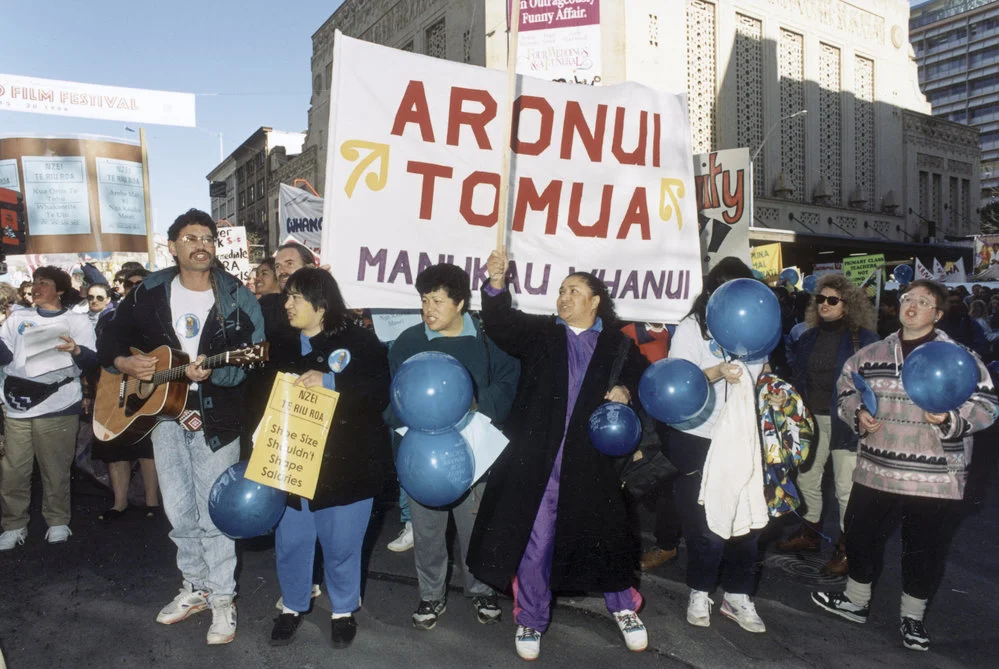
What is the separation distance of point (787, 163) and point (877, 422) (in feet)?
67.8

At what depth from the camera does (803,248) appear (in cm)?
2356

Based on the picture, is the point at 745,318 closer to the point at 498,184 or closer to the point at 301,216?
the point at 498,184

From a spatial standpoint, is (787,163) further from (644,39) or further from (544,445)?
(544,445)

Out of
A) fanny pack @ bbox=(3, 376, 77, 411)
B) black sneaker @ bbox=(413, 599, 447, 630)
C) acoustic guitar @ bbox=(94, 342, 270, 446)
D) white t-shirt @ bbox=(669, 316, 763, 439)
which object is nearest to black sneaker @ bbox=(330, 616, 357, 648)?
black sneaker @ bbox=(413, 599, 447, 630)

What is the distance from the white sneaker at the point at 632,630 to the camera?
3482 millimetres

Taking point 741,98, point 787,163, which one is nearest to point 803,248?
point 787,163

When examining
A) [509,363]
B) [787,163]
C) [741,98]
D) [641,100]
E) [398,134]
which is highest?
[741,98]

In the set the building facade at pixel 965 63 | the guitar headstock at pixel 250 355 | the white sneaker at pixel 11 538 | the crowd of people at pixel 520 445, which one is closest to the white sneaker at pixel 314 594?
the crowd of people at pixel 520 445

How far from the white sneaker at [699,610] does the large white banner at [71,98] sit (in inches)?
537

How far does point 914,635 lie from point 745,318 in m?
1.82

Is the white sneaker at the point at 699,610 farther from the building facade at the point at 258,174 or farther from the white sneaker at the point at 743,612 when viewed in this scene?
the building facade at the point at 258,174

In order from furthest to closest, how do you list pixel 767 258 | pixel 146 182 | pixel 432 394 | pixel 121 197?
1. pixel 767 258
2. pixel 146 182
3. pixel 121 197
4. pixel 432 394

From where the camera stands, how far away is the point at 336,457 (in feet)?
10.9

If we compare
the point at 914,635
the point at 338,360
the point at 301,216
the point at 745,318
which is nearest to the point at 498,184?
the point at 338,360
